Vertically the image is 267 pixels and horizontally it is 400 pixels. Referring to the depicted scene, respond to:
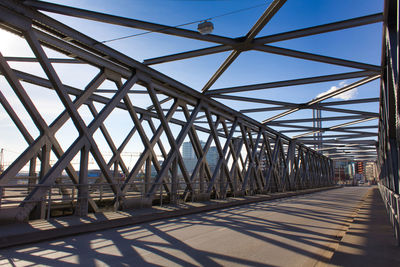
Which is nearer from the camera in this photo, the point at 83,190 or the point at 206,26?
the point at 206,26

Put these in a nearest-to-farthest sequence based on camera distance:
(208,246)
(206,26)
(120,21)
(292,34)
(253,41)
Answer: (208,246), (206,26), (120,21), (292,34), (253,41)

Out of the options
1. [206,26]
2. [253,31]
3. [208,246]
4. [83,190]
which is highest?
[253,31]

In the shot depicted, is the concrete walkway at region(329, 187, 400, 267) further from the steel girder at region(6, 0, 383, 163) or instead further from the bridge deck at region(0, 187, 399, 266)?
the steel girder at region(6, 0, 383, 163)

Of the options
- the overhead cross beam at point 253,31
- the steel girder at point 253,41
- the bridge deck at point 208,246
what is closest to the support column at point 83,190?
the bridge deck at point 208,246

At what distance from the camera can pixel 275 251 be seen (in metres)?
6.19

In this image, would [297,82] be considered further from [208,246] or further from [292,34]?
Result: [208,246]

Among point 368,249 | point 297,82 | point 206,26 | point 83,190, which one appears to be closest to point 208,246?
point 368,249

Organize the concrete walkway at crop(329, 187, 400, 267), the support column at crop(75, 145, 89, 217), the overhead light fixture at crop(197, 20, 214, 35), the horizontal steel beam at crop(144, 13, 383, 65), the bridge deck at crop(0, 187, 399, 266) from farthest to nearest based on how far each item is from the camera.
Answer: the support column at crop(75, 145, 89, 217), the horizontal steel beam at crop(144, 13, 383, 65), the overhead light fixture at crop(197, 20, 214, 35), the bridge deck at crop(0, 187, 399, 266), the concrete walkway at crop(329, 187, 400, 267)

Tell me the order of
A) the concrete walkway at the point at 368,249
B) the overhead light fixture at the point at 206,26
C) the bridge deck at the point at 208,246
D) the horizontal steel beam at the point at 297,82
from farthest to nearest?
the horizontal steel beam at the point at 297,82
the overhead light fixture at the point at 206,26
the bridge deck at the point at 208,246
the concrete walkway at the point at 368,249

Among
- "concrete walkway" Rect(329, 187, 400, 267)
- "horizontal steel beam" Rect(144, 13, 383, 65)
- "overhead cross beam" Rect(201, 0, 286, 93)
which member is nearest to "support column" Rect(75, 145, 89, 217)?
"horizontal steel beam" Rect(144, 13, 383, 65)

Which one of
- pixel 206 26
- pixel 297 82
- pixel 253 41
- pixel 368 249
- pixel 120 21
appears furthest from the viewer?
pixel 297 82

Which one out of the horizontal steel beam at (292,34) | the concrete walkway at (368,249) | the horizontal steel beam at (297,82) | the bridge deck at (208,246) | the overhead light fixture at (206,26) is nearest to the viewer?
the concrete walkway at (368,249)

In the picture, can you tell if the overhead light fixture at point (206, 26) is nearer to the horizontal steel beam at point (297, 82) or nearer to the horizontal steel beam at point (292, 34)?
the horizontal steel beam at point (292, 34)

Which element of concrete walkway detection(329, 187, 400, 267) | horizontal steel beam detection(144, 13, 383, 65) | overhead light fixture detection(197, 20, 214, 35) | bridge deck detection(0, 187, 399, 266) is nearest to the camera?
concrete walkway detection(329, 187, 400, 267)
